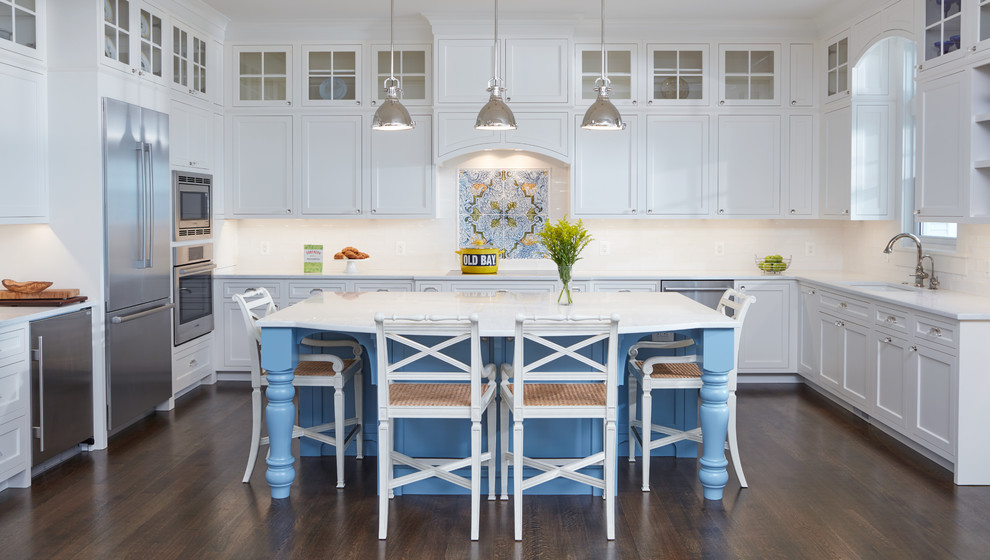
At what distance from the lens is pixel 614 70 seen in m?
6.45

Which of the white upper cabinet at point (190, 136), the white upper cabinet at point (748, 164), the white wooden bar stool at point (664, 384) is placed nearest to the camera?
the white wooden bar stool at point (664, 384)

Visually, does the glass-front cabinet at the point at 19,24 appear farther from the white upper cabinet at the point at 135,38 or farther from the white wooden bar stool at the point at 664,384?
the white wooden bar stool at the point at 664,384

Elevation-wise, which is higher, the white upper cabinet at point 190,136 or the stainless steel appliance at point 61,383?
the white upper cabinet at point 190,136

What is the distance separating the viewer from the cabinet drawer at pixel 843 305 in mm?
5012

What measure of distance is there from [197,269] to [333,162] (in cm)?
138

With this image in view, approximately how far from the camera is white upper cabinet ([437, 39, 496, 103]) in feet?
20.4

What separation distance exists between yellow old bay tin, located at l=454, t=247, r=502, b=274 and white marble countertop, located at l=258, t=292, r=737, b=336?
144 cm

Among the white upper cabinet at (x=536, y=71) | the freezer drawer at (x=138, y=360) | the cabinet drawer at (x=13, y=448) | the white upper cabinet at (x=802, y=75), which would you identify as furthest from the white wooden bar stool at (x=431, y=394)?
the white upper cabinet at (x=802, y=75)

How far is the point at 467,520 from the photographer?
3537mm

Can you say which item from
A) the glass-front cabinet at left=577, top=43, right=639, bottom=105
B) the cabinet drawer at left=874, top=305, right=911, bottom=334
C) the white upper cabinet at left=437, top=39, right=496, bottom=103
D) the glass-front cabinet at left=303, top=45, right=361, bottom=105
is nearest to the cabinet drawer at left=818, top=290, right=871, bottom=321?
the cabinet drawer at left=874, top=305, right=911, bottom=334

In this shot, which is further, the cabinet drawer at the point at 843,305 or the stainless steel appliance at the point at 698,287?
the stainless steel appliance at the point at 698,287

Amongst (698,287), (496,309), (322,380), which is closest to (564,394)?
(496,309)

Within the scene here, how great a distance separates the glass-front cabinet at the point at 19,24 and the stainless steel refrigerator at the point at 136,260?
18.8 inches

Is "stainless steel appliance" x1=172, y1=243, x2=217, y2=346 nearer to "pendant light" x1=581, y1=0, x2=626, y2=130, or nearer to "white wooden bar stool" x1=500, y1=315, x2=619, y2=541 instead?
"white wooden bar stool" x1=500, y1=315, x2=619, y2=541
